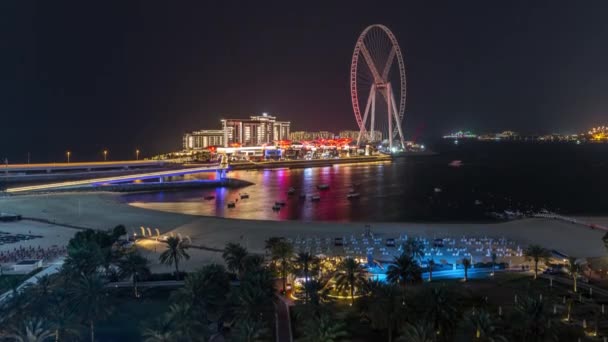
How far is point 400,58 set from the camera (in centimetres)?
6531

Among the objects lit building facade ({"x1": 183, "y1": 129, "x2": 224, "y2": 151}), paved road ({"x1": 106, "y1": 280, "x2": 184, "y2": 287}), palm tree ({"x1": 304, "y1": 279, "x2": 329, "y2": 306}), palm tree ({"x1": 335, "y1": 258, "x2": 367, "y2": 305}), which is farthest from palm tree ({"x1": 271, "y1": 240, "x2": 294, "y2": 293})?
lit building facade ({"x1": 183, "y1": 129, "x2": 224, "y2": 151})

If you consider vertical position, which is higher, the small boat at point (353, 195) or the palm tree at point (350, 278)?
the small boat at point (353, 195)

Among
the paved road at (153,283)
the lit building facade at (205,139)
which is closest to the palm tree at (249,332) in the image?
the paved road at (153,283)

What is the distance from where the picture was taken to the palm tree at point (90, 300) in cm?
982

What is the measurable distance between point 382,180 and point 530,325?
134ft

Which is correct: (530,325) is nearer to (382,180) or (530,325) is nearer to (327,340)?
(327,340)

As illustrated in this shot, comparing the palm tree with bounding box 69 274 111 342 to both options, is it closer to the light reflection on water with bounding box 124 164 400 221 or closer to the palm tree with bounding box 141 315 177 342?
the palm tree with bounding box 141 315 177 342

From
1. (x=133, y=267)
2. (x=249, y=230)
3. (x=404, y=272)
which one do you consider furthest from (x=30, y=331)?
(x=249, y=230)

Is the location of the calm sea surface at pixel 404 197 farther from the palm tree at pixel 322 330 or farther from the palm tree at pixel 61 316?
the palm tree at pixel 322 330

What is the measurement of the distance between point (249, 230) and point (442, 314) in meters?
13.0

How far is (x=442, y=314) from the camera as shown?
9062mm

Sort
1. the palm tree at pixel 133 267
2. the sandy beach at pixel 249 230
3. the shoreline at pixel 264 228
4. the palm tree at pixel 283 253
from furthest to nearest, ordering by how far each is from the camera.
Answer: the shoreline at pixel 264 228 → the sandy beach at pixel 249 230 → the palm tree at pixel 283 253 → the palm tree at pixel 133 267

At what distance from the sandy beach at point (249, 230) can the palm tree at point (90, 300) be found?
15.4ft

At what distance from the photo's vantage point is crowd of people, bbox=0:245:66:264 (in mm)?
15805
